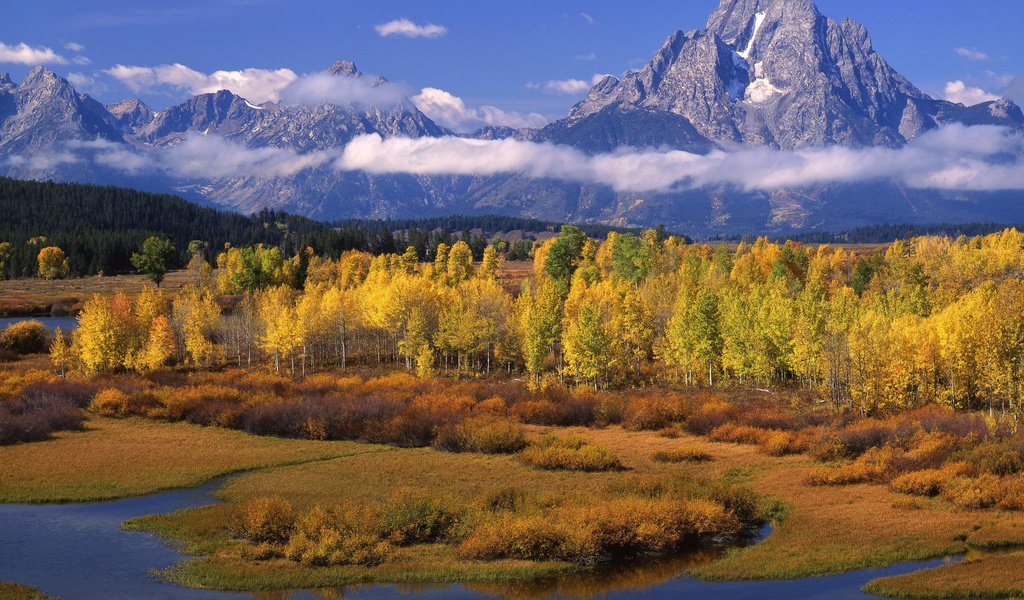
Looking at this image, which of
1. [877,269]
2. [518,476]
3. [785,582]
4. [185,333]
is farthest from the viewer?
[877,269]

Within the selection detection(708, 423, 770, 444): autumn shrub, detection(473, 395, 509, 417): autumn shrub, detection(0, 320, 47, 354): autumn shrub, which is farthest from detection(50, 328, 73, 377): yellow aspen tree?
detection(708, 423, 770, 444): autumn shrub

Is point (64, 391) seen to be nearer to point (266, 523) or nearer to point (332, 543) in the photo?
point (266, 523)

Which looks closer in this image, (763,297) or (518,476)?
(518,476)

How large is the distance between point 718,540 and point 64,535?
33.2 meters

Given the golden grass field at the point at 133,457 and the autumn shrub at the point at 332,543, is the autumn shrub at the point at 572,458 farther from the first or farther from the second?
the autumn shrub at the point at 332,543

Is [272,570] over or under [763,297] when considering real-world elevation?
under

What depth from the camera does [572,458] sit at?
57.4 m

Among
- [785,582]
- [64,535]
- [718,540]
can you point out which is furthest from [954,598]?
[64,535]

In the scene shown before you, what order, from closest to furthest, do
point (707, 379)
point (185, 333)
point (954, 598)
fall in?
1. point (954, 598)
2. point (707, 379)
3. point (185, 333)

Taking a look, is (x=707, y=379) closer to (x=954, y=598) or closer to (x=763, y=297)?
(x=763, y=297)

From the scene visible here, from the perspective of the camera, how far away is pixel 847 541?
41.6m

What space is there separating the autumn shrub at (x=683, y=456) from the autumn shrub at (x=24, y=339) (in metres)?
→ 102

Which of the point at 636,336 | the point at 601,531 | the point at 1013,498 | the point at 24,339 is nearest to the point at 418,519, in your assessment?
the point at 601,531

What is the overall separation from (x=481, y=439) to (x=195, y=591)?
29.5m
